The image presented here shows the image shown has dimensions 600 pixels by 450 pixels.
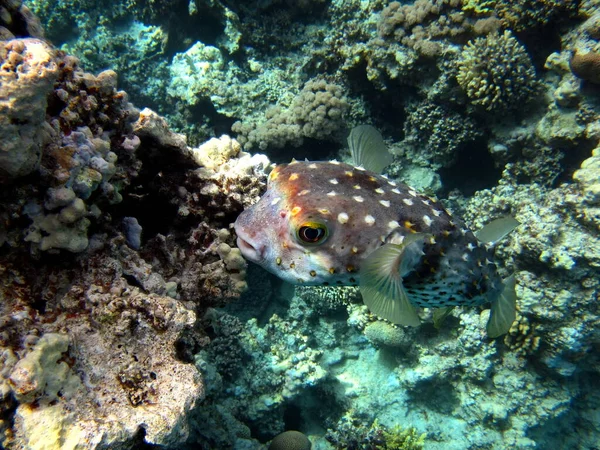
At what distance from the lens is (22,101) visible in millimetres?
1584

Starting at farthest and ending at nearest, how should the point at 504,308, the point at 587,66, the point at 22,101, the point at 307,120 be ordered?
the point at 307,120 < the point at 587,66 < the point at 504,308 < the point at 22,101

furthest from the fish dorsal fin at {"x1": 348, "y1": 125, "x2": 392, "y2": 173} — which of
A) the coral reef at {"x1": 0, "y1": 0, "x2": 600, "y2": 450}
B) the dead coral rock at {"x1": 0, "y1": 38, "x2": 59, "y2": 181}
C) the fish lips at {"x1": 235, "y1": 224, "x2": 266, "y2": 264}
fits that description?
the dead coral rock at {"x1": 0, "y1": 38, "x2": 59, "y2": 181}

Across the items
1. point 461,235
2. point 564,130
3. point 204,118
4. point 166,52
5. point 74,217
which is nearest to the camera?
point 74,217

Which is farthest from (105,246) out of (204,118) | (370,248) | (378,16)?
(378,16)

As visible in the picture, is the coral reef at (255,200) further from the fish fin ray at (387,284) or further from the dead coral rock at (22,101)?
the fish fin ray at (387,284)

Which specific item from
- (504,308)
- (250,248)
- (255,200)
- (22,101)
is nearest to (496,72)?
(504,308)

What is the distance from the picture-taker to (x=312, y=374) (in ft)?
19.1

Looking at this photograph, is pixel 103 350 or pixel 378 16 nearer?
pixel 103 350

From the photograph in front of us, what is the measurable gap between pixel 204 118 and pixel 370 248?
7280 millimetres

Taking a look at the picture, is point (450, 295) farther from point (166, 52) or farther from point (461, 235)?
point (166, 52)

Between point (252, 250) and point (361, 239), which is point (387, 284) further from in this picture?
point (252, 250)

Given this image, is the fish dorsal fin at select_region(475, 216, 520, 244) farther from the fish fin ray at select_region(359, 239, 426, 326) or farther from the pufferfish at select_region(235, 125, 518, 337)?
the fish fin ray at select_region(359, 239, 426, 326)

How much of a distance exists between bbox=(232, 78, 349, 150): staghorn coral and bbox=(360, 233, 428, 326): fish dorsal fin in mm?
4709

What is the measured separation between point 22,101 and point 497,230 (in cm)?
356
